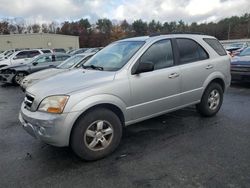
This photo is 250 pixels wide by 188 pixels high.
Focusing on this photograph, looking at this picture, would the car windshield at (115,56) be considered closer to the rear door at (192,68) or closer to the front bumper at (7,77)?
the rear door at (192,68)

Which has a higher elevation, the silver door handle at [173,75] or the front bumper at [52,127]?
the silver door handle at [173,75]

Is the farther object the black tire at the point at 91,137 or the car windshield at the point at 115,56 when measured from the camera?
the car windshield at the point at 115,56

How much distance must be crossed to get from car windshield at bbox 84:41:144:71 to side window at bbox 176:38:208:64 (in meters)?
0.89

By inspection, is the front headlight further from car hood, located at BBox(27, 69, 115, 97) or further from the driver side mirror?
the driver side mirror

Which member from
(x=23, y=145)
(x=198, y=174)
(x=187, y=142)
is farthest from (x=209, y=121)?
(x=23, y=145)

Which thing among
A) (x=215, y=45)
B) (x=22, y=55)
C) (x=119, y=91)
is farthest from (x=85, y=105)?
(x=22, y=55)

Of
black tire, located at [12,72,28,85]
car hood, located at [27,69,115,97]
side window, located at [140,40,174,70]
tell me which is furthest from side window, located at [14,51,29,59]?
side window, located at [140,40,174,70]

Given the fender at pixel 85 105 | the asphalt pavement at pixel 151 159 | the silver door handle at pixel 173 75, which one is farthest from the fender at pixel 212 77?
the fender at pixel 85 105

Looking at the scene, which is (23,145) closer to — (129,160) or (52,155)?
(52,155)

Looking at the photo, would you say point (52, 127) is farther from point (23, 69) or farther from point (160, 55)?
point (23, 69)

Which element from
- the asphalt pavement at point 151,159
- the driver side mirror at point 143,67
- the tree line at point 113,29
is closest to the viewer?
the asphalt pavement at point 151,159

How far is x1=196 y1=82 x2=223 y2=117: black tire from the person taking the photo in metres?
5.38

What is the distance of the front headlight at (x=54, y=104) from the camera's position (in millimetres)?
3418

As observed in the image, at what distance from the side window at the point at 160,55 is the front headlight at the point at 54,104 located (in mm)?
1529
